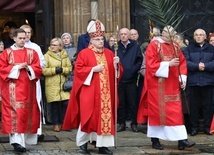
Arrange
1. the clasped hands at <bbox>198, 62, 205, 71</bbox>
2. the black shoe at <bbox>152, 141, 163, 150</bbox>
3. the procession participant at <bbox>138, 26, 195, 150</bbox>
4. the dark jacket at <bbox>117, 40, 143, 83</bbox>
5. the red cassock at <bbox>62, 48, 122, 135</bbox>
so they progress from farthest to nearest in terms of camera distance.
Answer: the dark jacket at <bbox>117, 40, 143, 83</bbox>, the clasped hands at <bbox>198, 62, 205, 71</bbox>, the black shoe at <bbox>152, 141, 163, 150</bbox>, the procession participant at <bbox>138, 26, 195, 150</bbox>, the red cassock at <bbox>62, 48, 122, 135</bbox>

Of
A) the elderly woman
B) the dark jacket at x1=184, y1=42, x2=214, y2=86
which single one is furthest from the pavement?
the dark jacket at x1=184, y1=42, x2=214, y2=86

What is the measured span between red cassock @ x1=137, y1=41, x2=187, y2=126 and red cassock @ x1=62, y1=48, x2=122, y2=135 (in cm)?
63

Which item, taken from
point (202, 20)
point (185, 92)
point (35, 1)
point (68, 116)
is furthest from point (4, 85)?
point (202, 20)

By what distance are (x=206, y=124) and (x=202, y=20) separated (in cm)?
349

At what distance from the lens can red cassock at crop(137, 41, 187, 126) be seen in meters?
12.3

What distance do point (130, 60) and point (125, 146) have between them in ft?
7.11

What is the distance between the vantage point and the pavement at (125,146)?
12141 millimetres

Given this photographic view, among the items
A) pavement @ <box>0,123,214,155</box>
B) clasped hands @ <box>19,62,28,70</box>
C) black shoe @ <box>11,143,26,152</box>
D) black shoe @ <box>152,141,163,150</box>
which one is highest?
clasped hands @ <box>19,62,28,70</box>

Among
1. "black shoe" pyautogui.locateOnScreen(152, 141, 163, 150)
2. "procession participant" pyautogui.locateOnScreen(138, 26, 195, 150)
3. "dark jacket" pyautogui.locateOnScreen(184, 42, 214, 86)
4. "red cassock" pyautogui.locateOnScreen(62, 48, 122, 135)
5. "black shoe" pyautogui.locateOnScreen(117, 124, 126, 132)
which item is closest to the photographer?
"red cassock" pyautogui.locateOnScreen(62, 48, 122, 135)

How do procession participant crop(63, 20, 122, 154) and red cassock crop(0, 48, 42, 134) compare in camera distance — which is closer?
procession participant crop(63, 20, 122, 154)

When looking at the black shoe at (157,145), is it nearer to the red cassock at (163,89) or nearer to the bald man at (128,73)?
the red cassock at (163,89)

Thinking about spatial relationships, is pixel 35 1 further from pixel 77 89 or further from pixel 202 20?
pixel 77 89

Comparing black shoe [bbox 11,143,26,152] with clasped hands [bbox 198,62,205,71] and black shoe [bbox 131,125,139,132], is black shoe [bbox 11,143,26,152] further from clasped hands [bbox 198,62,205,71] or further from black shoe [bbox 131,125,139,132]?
clasped hands [bbox 198,62,205,71]

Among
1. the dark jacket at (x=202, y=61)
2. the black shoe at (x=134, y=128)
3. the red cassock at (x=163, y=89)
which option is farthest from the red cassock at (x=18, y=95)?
the dark jacket at (x=202, y=61)
